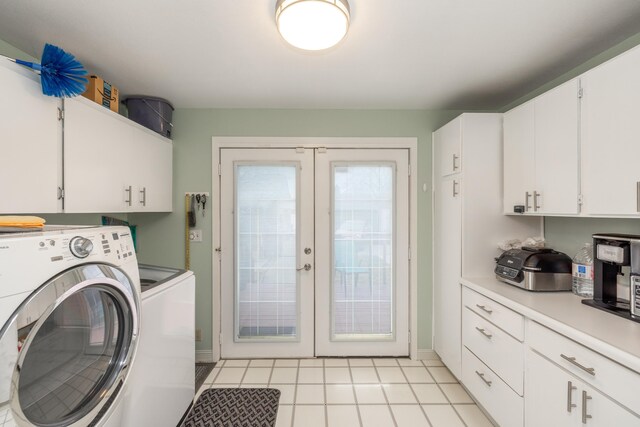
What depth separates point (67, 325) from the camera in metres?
1.09

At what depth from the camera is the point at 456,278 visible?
2436mm

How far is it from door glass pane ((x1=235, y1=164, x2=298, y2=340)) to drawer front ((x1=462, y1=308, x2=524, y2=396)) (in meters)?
1.47

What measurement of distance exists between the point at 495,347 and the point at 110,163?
273cm

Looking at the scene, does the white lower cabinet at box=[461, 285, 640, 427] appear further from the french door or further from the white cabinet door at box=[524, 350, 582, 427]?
the french door

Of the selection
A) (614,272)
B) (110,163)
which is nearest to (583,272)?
(614,272)

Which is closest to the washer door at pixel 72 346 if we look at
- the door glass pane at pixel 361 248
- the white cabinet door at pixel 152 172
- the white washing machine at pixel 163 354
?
the white washing machine at pixel 163 354

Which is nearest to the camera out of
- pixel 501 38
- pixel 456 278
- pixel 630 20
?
pixel 630 20

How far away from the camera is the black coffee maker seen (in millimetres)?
1440

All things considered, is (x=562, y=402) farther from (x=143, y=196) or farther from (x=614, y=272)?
(x=143, y=196)

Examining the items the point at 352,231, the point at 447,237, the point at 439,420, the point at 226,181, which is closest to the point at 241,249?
the point at 226,181

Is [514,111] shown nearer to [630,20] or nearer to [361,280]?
[630,20]

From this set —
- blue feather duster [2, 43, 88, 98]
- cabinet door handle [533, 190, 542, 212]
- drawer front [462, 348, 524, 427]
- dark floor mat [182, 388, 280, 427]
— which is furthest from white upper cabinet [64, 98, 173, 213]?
cabinet door handle [533, 190, 542, 212]

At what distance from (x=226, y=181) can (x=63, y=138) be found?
4.44 feet

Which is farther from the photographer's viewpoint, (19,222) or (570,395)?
(570,395)
